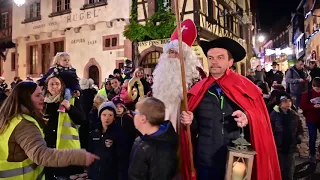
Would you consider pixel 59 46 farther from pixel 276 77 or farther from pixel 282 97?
pixel 282 97

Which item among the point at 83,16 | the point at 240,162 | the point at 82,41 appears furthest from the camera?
the point at 82,41

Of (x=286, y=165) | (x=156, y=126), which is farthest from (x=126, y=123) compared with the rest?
(x=286, y=165)

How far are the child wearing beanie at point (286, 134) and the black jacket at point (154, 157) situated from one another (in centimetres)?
299

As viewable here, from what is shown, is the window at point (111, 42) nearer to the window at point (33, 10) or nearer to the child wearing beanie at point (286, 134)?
the window at point (33, 10)

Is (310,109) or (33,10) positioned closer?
(310,109)

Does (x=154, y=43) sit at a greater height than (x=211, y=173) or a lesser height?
greater

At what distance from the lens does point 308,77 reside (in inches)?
405

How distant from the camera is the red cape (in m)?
2.98

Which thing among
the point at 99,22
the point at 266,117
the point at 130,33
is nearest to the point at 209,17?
the point at 130,33

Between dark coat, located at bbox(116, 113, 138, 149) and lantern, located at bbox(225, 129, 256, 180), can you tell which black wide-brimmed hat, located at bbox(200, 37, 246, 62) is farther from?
dark coat, located at bbox(116, 113, 138, 149)

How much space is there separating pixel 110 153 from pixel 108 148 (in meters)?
0.08

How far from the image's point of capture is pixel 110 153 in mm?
4578

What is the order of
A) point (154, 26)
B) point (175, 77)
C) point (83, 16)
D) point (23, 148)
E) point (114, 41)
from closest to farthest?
point (23, 148)
point (175, 77)
point (154, 26)
point (114, 41)
point (83, 16)

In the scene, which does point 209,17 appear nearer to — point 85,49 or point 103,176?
point 85,49
